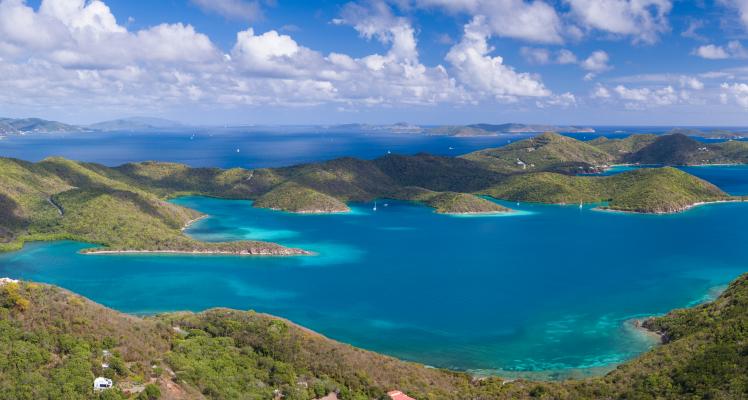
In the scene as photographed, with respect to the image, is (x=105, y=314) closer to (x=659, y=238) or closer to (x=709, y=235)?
(x=659, y=238)

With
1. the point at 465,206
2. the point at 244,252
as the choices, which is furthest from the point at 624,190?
the point at 244,252

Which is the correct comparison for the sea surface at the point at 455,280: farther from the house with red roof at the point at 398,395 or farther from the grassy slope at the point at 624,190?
the grassy slope at the point at 624,190

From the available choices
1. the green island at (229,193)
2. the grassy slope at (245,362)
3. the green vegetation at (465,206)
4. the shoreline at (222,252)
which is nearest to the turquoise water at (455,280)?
the shoreline at (222,252)

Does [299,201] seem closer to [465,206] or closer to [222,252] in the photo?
[465,206]

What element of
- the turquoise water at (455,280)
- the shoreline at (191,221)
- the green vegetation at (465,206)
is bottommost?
the turquoise water at (455,280)

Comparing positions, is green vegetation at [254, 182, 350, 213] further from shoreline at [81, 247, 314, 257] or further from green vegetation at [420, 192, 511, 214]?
shoreline at [81, 247, 314, 257]

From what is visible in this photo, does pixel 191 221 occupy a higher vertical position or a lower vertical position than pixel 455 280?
higher
